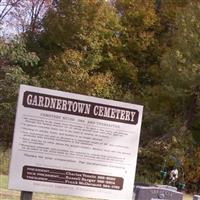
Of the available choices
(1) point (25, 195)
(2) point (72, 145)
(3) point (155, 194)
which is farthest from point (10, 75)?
(2) point (72, 145)

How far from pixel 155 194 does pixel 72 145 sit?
4.42 meters

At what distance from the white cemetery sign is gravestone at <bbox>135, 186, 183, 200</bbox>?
368cm

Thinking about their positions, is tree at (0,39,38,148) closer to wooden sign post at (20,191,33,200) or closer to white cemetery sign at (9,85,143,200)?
wooden sign post at (20,191,33,200)

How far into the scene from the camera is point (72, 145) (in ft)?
23.9

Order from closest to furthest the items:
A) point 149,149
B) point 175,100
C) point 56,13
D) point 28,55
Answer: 1. point 28,55
2. point 149,149
3. point 175,100
4. point 56,13

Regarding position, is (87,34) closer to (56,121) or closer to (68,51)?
(68,51)

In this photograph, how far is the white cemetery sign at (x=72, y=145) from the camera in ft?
23.6

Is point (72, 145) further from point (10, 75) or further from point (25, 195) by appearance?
point (10, 75)

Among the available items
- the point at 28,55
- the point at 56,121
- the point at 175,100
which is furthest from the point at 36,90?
the point at 175,100

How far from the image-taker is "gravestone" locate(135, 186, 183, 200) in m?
11.3

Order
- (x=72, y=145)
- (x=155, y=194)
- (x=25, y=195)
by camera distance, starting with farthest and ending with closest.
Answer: (x=155, y=194)
(x=25, y=195)
(x=72, y=145)

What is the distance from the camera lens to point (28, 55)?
3036 cm

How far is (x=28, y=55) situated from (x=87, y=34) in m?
8.28

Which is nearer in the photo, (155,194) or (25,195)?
(25,195)
